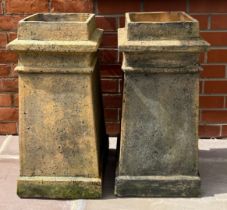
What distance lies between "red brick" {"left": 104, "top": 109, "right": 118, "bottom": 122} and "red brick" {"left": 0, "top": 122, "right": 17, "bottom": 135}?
0.73 metres

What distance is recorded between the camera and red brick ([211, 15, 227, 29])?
319cm

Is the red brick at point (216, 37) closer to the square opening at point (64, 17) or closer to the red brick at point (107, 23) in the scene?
the red brick at point (107, 23)

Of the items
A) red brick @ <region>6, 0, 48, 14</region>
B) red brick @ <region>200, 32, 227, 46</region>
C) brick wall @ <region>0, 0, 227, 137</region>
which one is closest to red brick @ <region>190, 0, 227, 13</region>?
brick wall @ <region>0, 0, 227, 137</region>

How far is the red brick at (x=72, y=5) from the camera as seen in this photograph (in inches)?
126

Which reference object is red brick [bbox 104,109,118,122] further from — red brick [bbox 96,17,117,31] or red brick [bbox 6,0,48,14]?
red brick [bbox 6,0,48,14]

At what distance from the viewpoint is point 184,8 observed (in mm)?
3180

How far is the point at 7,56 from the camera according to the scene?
3.35m

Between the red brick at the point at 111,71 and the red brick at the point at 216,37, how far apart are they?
66 centimetres

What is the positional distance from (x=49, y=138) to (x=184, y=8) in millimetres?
1390

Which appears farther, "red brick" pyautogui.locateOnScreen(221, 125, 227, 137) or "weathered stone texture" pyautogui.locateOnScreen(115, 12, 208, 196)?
"red brick" pyautogui.locateOnScreen(221, 125, 227, 137)

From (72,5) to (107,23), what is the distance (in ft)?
0.92

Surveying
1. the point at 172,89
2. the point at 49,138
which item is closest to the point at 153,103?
the point at 172,89

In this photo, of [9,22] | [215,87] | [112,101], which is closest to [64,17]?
[9,22]

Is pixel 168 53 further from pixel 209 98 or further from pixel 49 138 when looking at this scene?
pixel 209 98
